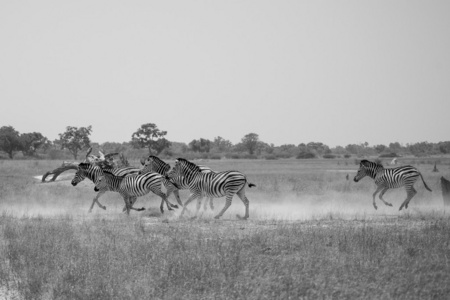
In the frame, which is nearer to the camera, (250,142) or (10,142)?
(10,142)

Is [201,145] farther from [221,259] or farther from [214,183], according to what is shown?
[221,259]

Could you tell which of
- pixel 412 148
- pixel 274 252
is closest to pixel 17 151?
pixel 412 148

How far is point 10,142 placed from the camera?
87500mm

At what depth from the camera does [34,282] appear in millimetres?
8664

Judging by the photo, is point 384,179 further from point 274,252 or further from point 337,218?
point 274,252

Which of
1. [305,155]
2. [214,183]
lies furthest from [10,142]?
[214,183]

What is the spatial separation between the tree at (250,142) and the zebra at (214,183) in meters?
105

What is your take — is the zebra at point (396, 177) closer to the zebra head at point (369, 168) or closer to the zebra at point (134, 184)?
the zebra head at point (369, 168)

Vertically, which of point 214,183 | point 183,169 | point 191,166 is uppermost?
point 191,166

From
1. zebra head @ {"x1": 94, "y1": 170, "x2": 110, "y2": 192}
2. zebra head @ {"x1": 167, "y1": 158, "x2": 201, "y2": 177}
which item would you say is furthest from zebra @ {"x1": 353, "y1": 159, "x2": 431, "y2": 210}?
zebra head @ {"x1": 94, "y1": 170, "x2": 110, "y2": 192}

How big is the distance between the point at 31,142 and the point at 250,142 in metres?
51.0

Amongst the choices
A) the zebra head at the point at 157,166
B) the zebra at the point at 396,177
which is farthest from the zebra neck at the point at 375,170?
the zebra head at the point at 157,166

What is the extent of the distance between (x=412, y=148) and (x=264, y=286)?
395 ft

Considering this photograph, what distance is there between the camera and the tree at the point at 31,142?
301 ft
